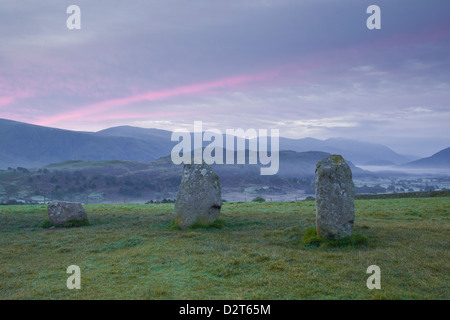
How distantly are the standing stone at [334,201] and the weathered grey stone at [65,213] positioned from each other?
53.1 ft

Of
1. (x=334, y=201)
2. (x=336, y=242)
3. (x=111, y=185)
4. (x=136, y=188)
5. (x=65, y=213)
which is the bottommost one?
(x=136, y=188)

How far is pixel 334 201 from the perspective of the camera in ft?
52.7

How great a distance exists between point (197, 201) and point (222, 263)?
Answer: 859cm

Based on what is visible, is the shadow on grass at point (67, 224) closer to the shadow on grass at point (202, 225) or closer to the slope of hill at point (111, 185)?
the shadow on grass at point (202, 225)

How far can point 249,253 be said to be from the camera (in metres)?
14.0

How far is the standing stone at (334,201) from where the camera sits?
52.1 feet

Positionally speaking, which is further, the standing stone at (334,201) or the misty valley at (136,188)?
the misty valley at (136,188)

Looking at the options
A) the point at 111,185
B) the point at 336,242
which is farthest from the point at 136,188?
the point at 336,242

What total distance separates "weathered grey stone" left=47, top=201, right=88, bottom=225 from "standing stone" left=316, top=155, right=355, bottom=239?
16186 mm

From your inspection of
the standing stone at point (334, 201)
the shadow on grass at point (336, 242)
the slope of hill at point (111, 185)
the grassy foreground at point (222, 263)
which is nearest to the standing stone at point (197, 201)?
the grassy foreground at point (222, 263)

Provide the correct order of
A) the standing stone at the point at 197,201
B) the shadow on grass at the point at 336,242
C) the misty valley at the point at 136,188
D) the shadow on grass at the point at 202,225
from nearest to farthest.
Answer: the shadow on grass at the point at 336,242
the shadow on grass at the point at 202,225
the standing stone at the point at 197,201
the misty valley at the point at 136,188

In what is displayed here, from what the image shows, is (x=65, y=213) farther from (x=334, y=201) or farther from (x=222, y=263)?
(x=334, y=201)

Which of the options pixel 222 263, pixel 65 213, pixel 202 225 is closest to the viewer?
pixel 222 263
